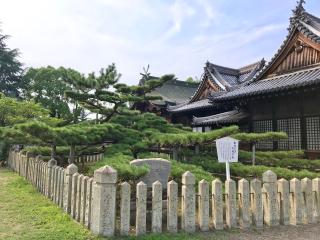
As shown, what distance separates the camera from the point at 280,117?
45.4 feet

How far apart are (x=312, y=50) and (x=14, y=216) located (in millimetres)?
12486

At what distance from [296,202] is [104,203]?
3.76 meters

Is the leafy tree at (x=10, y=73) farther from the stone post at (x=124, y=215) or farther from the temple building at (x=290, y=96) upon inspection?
the stone post at (x=124, y=215)

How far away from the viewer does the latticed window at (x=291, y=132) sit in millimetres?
13073

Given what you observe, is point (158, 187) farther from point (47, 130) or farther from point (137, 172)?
point (47, 130)

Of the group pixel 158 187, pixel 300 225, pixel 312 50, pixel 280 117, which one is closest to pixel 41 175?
pixel 158 187

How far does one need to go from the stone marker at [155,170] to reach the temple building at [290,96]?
6354 mm

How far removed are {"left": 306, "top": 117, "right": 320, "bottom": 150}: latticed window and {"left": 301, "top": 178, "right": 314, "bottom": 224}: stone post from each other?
6.38m

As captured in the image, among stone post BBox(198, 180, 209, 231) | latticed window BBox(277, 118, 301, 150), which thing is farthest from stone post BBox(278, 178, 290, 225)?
latticed window BBox(277, 118, 301, 150)

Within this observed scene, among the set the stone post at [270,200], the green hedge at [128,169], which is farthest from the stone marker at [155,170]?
the stone post at [270,200]

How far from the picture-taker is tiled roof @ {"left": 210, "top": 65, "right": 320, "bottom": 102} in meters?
11.4

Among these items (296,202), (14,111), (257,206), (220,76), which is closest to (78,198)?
(257,206)

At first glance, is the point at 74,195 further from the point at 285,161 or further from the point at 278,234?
the point at 285,161

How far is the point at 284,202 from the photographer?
6.34 m
